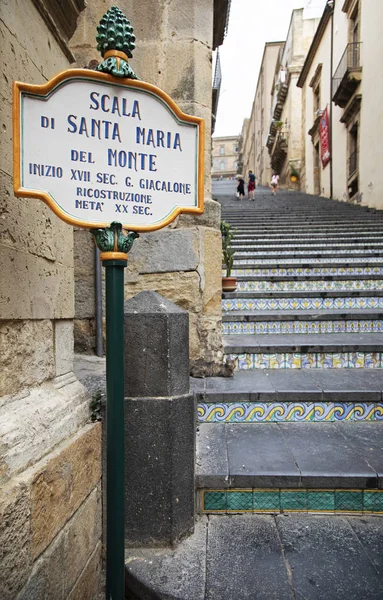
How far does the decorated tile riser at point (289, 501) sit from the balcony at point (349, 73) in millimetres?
14864

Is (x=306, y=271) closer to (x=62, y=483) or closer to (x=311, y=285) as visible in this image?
(x=311, y=285)

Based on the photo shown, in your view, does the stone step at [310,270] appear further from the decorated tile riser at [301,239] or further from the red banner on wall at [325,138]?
the red banner on wall at [325,138]

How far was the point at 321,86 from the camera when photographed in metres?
19.3

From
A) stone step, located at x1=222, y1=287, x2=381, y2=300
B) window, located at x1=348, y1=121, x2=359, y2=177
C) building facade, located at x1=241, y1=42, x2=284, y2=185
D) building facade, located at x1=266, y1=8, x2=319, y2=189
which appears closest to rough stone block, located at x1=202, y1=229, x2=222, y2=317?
stone step, located at x1=222, y1=287, x2=381, y2=300

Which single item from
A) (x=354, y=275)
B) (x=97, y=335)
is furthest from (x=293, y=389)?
(x=354, y=275)

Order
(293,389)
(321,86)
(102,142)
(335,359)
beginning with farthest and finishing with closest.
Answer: (321,86)
(335,359)
(293,389)
(102,142)

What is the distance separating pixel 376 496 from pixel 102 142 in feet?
7.12

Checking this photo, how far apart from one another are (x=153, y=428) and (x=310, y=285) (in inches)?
146

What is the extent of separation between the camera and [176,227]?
320 centimetres

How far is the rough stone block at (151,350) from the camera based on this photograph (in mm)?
1857

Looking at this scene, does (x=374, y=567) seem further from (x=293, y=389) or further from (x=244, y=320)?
(x=244, y=320)

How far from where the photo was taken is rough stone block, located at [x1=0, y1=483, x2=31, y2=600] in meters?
1.21

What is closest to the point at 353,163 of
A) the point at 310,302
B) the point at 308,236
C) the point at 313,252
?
the point at 308,236

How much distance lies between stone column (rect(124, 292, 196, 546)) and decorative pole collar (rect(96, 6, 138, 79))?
986 millimetres
